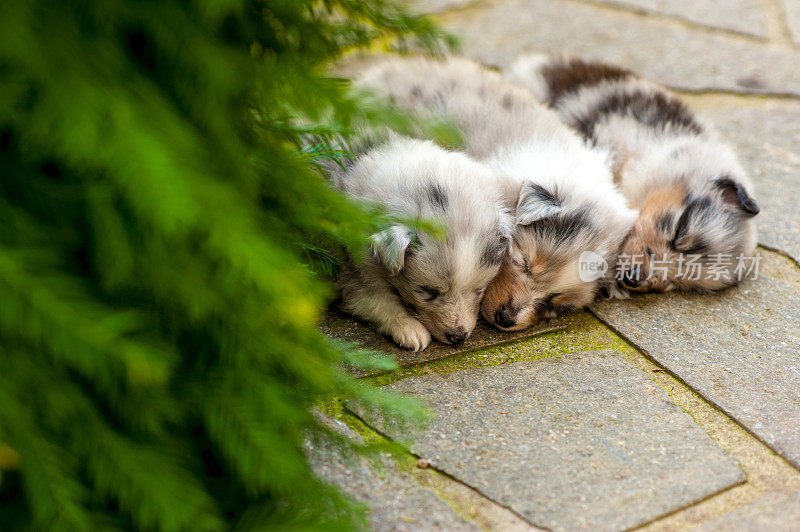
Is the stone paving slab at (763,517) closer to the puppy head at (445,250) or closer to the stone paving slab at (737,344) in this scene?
the stone paving slab at (737,344)

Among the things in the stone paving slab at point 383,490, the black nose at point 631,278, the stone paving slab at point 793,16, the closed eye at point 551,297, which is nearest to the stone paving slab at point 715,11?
the stone paving slab at point 793,16

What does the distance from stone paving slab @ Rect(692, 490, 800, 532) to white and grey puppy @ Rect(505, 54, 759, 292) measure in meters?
1.30

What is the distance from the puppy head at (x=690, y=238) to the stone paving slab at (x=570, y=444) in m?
0.78

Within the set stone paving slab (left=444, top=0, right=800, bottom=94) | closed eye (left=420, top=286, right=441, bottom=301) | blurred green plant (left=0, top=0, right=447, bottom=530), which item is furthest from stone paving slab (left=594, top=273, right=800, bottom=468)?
Result: stone paving slab (left=444, top=0, right=800, bottom=94)

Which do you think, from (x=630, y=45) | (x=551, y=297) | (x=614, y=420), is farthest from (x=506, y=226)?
(x=630, y=45)

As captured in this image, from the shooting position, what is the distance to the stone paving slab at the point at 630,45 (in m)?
5.06

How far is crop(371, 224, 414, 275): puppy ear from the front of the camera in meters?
2.72

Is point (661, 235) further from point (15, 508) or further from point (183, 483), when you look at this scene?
point (15, 508)

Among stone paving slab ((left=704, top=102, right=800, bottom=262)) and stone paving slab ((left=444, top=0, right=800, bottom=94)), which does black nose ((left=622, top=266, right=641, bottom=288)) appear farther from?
stone paving slab ((left=444, top=0, right=800, bottom=94))

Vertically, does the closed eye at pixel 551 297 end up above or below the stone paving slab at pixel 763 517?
above

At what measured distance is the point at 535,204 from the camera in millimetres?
3104

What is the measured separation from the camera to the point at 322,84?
1582mm

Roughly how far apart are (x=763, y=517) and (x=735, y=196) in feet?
5.89

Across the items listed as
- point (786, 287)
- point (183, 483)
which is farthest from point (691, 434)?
point (183, 483)
